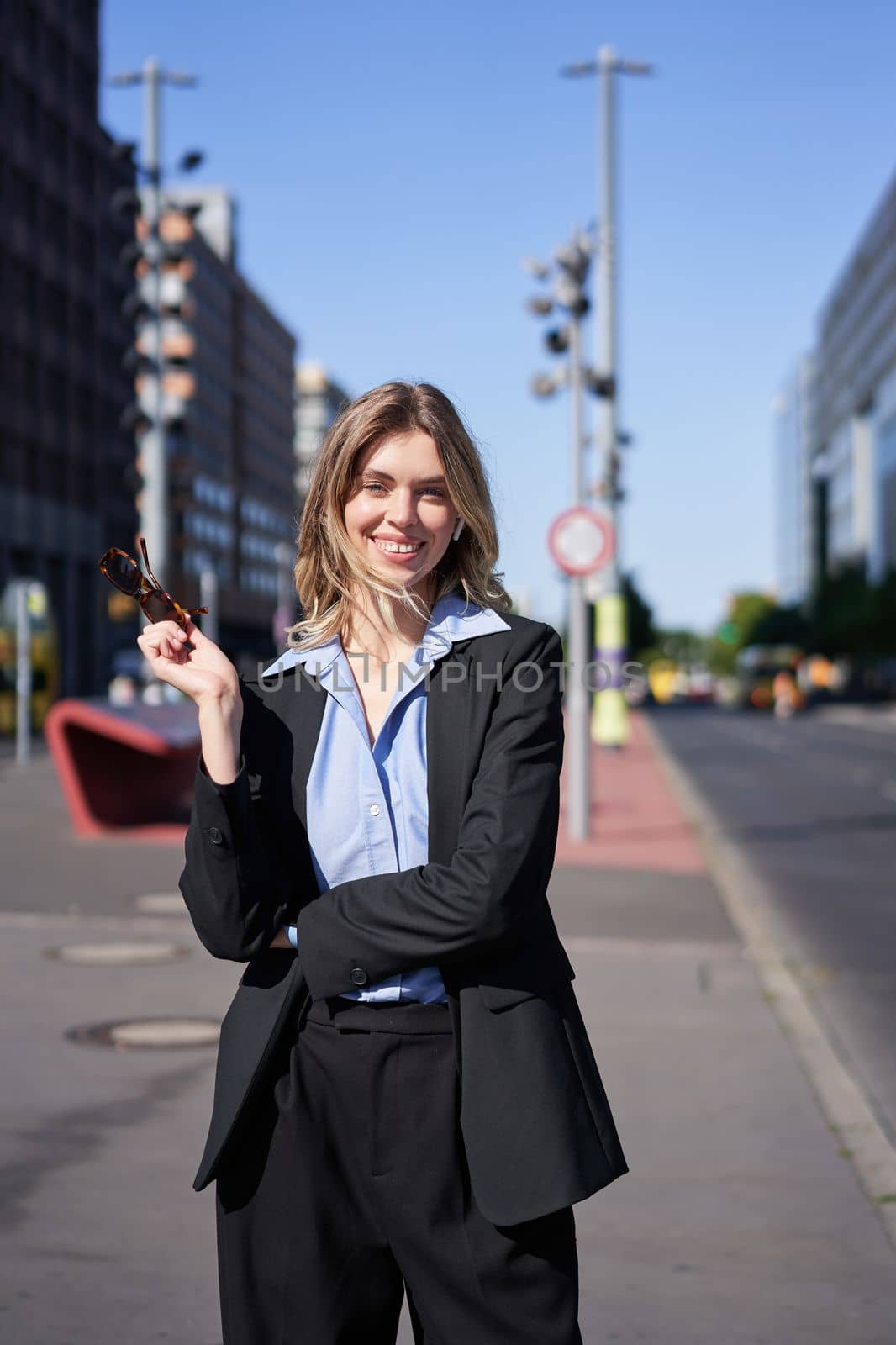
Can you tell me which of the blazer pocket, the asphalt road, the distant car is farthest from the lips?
the distant car

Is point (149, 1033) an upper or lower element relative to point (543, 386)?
lower

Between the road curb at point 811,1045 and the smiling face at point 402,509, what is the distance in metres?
2.77

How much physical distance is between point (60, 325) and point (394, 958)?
203 feet

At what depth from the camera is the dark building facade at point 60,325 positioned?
183 feet

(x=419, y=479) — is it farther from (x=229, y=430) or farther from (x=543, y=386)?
(x=229, y=430)

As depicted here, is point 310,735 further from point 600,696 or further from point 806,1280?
point 600,696

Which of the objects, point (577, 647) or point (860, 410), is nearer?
point (577, 647)

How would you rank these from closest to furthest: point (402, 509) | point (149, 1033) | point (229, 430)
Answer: point (402, 509)
point (149, 1033)
point (229, 430)

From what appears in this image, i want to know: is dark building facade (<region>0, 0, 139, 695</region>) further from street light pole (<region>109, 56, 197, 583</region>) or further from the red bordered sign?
the red bordered sign

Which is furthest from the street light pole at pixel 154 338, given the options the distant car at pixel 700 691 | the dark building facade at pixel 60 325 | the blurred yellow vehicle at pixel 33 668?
the distant car at pixel 700 691

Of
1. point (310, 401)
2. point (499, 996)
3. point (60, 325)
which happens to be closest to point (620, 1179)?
point (499, 996)

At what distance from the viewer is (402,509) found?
243cm

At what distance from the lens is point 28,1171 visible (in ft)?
16.2

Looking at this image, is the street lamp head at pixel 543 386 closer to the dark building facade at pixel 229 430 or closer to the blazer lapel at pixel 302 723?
the blazer lapel at pixel 302 723
